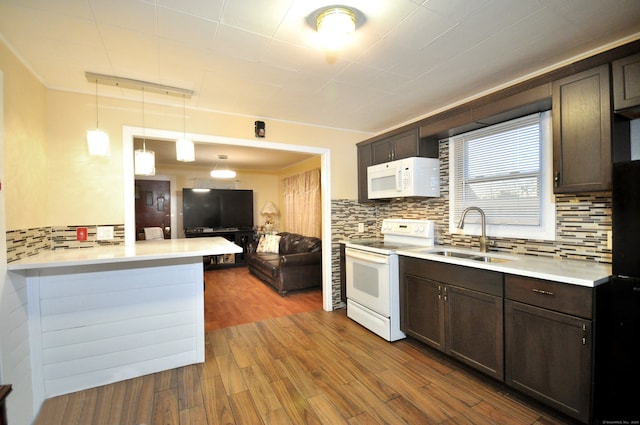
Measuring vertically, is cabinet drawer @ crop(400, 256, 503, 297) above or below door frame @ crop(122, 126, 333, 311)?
below

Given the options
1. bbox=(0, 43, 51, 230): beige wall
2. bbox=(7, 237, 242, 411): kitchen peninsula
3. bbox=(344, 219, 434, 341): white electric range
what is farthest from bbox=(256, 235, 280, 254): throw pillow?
bbox=(0, 43, 51, 230): beige wall

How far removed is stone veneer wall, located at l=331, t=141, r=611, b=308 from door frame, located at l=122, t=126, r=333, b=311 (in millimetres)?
86

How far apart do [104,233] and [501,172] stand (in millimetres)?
3489

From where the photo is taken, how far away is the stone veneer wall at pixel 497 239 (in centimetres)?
189

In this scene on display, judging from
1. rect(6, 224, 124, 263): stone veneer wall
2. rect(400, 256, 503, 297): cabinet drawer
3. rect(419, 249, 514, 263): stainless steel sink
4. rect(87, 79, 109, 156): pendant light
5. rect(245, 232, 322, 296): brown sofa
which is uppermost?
rect(87, 79, 109, 156): pendant light

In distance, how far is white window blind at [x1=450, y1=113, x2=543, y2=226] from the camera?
2227 millimetres

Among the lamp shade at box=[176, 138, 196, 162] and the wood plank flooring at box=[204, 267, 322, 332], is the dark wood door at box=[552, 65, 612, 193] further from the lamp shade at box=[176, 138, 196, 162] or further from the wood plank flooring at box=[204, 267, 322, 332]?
the wood plank flooring at box=[204, 267, 322, 332]

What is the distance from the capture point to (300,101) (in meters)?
2.71

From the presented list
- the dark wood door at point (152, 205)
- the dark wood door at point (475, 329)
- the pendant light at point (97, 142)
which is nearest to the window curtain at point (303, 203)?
the dark wood door at point (152, 205)

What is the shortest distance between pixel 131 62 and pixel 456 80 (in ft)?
8.16

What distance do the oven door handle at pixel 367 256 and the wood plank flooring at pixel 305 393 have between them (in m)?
0.77

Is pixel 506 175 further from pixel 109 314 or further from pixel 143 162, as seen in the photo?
pixel 109 314

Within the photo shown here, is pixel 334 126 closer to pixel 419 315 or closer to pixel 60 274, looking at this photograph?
pixel 419 315

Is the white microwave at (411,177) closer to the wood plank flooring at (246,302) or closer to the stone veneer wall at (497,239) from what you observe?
the stone veneer wall at (497,239)
